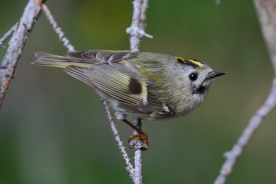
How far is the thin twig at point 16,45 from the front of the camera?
2156 mm

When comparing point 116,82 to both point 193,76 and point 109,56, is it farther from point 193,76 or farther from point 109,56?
point 193,76

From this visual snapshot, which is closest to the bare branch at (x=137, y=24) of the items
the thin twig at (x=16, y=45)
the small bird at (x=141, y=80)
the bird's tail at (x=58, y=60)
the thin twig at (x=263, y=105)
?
the small bird at (x=141, y=80)

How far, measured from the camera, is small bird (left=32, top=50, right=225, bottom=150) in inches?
110

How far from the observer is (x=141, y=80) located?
9.41 feet

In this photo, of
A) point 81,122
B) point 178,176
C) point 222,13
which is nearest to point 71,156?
point 81,122

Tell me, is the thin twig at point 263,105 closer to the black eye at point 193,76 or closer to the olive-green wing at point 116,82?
the black eye at point 193,76

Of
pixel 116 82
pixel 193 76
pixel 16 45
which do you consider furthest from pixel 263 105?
pixel 116 82

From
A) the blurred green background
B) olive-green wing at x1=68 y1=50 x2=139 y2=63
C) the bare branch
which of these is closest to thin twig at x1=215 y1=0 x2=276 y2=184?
the bare branch

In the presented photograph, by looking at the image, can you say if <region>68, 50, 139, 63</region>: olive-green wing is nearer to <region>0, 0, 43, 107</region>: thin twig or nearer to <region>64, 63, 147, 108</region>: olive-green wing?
<region>64, 63, 147, 108</region>: olive-green wing

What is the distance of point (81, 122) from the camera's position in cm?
415

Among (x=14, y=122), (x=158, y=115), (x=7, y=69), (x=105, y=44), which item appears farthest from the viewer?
(x=105, y=44)

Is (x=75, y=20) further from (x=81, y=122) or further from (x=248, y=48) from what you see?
(x=248, y=48)

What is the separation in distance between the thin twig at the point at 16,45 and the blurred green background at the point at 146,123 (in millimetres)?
1254

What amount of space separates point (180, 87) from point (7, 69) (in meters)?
1.08
